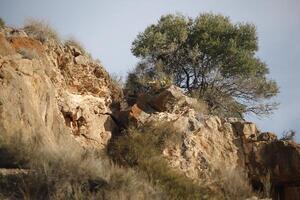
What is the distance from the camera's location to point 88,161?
10.3m

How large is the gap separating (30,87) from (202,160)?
16.5 ft

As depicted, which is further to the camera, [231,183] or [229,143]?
[229,143]

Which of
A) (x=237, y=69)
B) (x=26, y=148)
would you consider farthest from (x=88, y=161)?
(x=237, y=69)

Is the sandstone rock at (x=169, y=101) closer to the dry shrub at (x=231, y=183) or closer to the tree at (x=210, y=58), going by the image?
the dry shrub at (x=231, y=183)

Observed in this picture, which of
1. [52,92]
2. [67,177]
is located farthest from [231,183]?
[67,177]

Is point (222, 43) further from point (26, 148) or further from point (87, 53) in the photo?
point (26, 148)

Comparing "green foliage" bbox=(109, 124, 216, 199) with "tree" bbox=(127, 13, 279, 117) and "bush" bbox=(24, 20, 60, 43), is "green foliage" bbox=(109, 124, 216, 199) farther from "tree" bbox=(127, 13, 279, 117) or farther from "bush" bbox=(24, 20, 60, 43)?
"tree" bbox=(127, 13, 279, 117)

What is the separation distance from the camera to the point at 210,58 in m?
24.0

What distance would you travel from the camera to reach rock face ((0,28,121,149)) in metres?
11.5

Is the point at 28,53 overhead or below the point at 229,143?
overhead

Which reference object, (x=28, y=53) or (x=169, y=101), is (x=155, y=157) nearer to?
(x=169, y=101)

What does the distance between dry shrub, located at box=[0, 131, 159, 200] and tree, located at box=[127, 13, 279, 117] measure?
11.8 m

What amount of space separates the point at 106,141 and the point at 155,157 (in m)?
1.91

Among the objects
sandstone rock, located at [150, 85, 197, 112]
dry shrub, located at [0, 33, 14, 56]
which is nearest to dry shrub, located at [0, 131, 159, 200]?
dry shrub, located at [0, 33, 14, 56]
